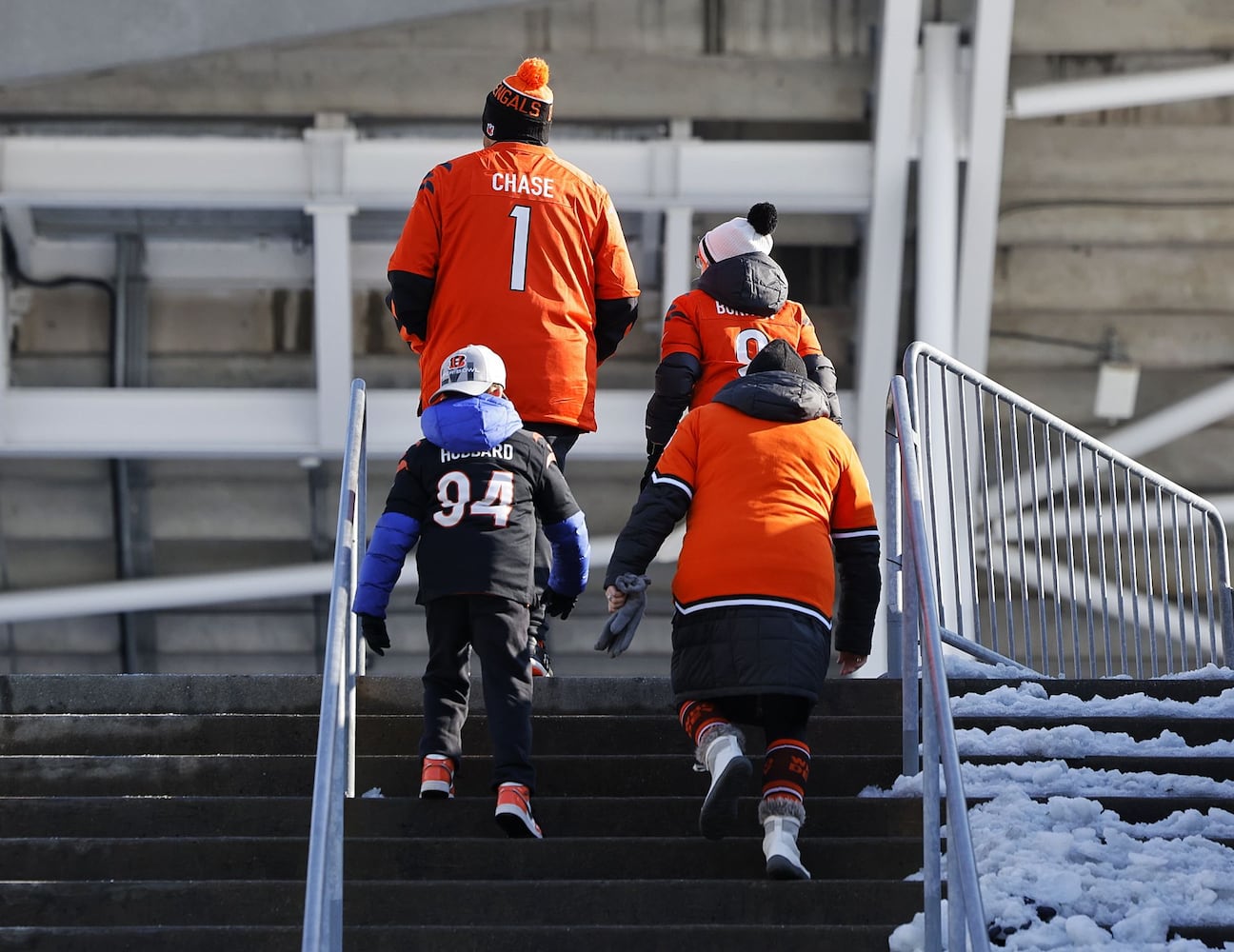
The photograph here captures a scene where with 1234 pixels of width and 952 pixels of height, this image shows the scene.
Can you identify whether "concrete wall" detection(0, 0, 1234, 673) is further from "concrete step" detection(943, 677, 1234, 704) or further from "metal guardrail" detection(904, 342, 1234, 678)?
"concrete step" detection(943, 677, 1234, 704)

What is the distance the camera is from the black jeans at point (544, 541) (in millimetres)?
5277

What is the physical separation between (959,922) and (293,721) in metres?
2.26

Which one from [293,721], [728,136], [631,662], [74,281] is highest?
[728,136]

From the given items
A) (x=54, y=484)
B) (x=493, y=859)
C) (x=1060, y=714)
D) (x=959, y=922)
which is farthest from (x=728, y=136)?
(x=959, y=922)

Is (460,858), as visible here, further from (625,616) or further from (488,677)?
(625,616)

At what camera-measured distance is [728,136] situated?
999 centimetres

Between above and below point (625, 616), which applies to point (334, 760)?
below

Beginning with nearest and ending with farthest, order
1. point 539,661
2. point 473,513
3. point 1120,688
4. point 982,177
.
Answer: point 473,513
point 539,661
point 1120,688
point 982,177

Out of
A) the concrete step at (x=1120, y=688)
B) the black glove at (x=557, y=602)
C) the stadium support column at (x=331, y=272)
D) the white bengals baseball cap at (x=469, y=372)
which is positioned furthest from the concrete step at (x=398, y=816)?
the stadium support column at (x=331, y=272)

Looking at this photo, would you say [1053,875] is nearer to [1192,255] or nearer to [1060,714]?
[1060,714]

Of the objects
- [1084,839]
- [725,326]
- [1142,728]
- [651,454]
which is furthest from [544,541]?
[1142,728]

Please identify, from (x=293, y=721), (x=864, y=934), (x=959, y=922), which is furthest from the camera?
(x=293, y=721)

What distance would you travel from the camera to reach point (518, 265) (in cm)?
573

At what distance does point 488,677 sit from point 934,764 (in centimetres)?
125
